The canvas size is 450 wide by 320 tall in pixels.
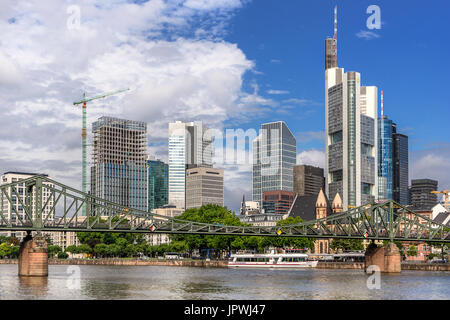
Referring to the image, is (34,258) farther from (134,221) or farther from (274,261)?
(274,261)

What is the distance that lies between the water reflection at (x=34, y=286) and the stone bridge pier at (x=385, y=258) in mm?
62261

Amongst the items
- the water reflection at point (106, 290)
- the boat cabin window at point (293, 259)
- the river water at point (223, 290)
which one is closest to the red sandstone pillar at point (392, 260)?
the river water at point (223, 290)

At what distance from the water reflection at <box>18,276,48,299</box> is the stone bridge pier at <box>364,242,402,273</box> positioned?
204ft

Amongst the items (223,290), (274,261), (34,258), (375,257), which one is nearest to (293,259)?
(274,261)

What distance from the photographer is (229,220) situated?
19725 cm

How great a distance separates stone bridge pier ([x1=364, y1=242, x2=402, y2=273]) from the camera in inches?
5084

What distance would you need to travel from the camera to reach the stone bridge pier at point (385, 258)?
129 meters

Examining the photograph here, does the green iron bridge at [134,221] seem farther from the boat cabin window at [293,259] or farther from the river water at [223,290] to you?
the boat cabin window at [293,259]

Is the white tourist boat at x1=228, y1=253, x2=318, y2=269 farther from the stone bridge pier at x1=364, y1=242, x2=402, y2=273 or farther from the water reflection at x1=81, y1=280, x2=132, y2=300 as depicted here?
the water reflection at x1=81, y1=280, x2=132, y2=300

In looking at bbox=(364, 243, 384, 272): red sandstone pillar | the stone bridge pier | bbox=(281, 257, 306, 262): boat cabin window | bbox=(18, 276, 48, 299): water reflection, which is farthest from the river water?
bbox=(281, 257, 306, 262): boat cabin window

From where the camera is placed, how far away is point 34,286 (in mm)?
85062
